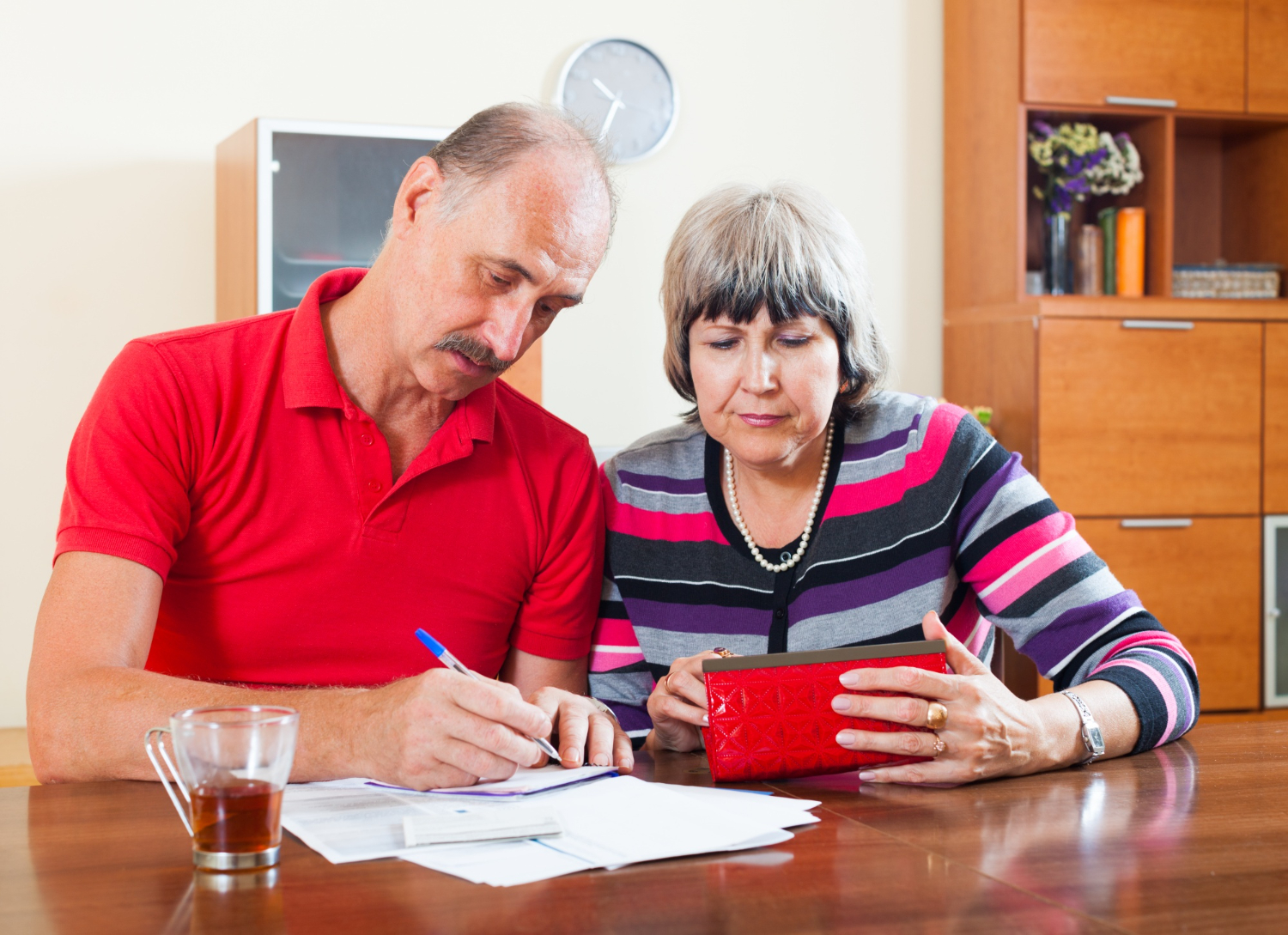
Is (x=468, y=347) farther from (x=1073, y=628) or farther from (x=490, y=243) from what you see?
(x=1073, y=628)

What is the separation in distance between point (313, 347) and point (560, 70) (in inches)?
90.7

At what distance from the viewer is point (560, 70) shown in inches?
142

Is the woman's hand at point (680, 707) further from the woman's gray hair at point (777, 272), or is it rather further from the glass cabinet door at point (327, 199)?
the glass cabinet door at point (327, 199)

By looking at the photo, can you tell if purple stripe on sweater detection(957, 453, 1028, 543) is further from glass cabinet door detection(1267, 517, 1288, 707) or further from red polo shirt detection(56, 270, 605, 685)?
glass cabinet door detection(1267, 517, 1288, 707)

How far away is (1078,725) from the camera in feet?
Result: 4.06

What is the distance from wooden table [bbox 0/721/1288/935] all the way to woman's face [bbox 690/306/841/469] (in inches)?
23.0

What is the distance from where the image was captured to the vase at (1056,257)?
3.70 metres

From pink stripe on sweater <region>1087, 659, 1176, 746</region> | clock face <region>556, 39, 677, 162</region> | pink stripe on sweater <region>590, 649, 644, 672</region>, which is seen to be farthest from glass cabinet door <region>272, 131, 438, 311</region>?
pink stripe on sweater <region>1087, 659, 1176, 746</region>

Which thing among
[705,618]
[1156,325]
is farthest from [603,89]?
[705,618]

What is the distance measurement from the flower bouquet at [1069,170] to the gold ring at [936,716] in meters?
2.83

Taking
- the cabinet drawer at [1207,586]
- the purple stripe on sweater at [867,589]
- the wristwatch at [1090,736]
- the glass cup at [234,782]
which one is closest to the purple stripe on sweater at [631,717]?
the purple stripe on sweater at [867,589]

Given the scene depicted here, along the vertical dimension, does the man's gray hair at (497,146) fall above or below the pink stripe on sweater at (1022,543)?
above

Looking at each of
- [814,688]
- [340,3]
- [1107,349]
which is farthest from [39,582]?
[1107,349]

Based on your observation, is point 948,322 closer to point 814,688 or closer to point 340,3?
point 340,3
